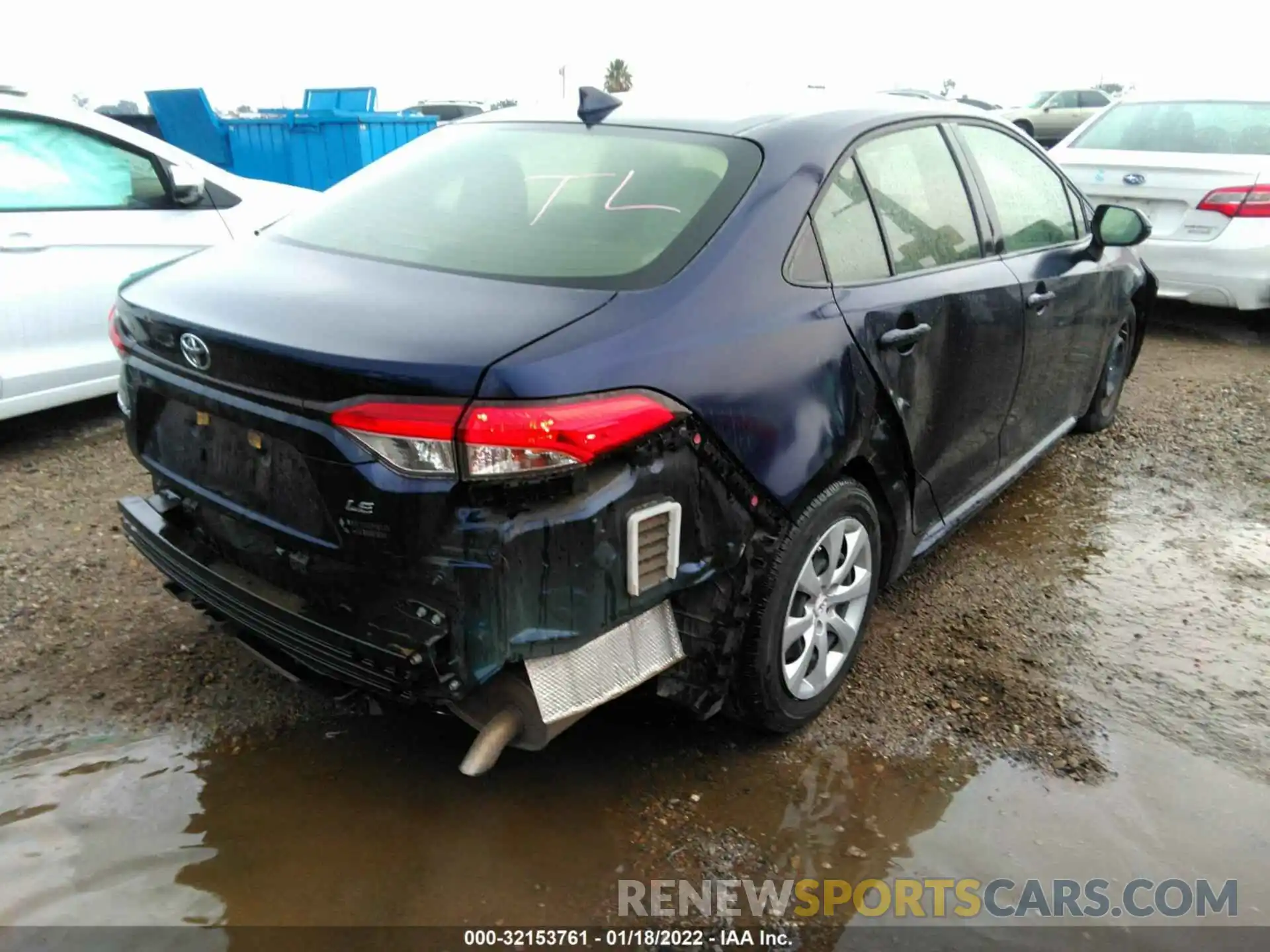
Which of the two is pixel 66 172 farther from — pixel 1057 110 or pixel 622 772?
pixel 1057 110

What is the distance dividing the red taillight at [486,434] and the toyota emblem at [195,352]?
1.49 ft

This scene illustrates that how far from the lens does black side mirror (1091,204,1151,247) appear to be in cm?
402

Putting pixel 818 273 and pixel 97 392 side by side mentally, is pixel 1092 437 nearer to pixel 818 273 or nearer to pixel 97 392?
pixel 818 273

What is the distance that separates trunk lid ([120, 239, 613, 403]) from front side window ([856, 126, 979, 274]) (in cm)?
109

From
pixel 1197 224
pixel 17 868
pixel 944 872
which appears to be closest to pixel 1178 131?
pixel 1197 224

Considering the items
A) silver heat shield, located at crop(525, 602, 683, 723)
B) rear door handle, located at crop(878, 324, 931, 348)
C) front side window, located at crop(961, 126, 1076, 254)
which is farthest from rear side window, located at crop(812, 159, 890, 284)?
silver heat shield, located at crop(525, 602, 683, 723)

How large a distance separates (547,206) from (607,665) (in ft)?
3.89

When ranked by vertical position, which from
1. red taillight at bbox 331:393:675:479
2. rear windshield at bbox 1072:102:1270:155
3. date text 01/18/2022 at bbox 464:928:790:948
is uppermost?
red taillight at bbox 331:393:675:479

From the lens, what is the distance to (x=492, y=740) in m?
2.16

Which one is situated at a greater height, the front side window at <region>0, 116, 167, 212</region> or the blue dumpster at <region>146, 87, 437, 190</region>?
the front side window at <region>0, 116, 167, 212</region>

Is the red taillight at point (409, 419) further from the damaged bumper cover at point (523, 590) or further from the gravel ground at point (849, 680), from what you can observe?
the gravel ground at point (849, 680)

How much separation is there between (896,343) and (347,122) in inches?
284

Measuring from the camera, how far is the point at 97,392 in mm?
4727

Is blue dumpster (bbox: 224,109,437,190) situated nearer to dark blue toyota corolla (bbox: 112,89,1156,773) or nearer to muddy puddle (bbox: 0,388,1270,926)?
dark blue toyota corolla (bbox: 112,89,1156,773)
